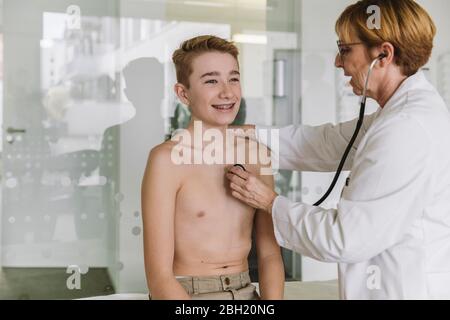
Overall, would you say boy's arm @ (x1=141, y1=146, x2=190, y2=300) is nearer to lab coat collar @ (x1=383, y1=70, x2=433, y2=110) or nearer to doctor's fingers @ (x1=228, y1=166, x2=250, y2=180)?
doctor's fingers @ (x1=228, y1=166, x2=250, y2=180)

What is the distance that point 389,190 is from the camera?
1.12 m

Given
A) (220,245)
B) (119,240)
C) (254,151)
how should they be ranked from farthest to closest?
(119,240) < (254,151) < (220,245)

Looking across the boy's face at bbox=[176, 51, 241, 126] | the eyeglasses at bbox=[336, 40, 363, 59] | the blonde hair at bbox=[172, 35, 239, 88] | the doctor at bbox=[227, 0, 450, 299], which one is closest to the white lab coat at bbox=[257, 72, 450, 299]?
the doctor at bbox=[227, 0, 450, 299]

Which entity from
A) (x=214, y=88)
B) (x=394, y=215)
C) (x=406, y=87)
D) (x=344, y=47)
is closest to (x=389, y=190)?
(x=394, y=215)

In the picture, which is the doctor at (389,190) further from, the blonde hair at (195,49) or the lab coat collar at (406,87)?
the blonde hair at (195,49)

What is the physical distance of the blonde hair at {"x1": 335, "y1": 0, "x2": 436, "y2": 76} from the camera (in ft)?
4.08

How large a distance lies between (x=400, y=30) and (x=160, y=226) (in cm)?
69

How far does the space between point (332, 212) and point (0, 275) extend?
214cm

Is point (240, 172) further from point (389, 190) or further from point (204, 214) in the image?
point (389, 190)

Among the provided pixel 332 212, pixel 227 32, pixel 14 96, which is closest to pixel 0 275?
pixel 14 96

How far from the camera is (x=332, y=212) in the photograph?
3.91 ft

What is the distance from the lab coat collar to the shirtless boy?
0.37 meters
